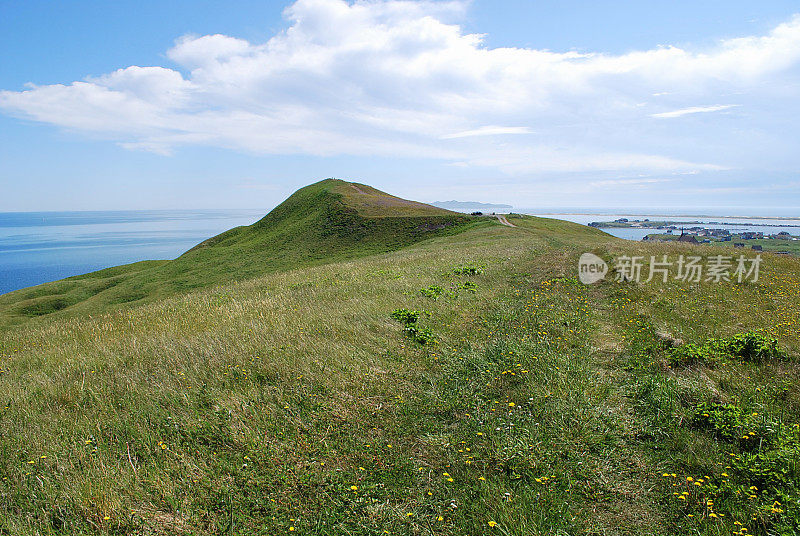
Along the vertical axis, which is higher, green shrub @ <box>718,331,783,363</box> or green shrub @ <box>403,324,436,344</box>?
green shrub @ <box>403,324,436,344</box>

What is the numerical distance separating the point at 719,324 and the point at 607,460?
21.8 ft

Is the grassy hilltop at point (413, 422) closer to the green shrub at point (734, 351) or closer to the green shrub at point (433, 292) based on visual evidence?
the green shrub at point (734, 351)

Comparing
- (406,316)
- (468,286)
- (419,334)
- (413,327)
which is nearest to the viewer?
(419,334)

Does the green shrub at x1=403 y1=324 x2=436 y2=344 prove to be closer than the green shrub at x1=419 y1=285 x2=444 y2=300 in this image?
Yes

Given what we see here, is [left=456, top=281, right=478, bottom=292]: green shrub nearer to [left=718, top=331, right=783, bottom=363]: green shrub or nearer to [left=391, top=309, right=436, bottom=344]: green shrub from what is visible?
[left=391, top=309, right=436, bottom=344]: green shrub

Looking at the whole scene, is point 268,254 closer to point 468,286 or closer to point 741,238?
point 468,286

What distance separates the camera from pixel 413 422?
5.62m

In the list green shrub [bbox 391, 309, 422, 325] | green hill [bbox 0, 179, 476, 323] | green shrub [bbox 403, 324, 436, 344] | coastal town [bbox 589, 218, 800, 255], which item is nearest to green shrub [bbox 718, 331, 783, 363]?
green shrub [bbox 403, 324, 436, 344]

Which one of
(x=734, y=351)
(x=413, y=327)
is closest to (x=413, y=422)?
(x=413, y=327)

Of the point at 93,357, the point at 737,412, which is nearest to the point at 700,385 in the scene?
the point at 737,412

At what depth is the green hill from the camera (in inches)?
2083

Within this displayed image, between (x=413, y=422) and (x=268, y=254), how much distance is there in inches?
2582

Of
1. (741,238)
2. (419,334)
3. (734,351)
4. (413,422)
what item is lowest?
(413,422)

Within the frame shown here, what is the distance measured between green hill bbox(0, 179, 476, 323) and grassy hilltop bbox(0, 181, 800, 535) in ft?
147
